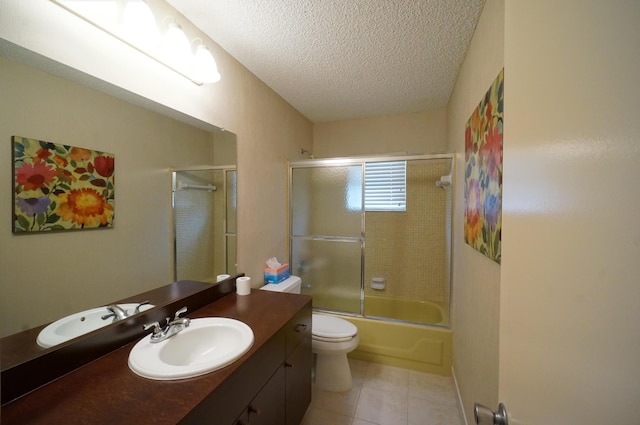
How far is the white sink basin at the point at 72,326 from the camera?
0.82 metres

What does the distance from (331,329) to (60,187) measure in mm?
1789

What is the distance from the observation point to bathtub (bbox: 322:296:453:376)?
82.1 inches

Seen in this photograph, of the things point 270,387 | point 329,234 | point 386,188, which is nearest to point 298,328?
point 270,387

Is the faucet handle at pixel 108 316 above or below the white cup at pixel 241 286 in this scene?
above

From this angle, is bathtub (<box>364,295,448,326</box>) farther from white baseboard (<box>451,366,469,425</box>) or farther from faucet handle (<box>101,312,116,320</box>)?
faucet handle (<box>101,312,116,320</box>)

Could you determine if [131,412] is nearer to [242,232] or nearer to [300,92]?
[242,232]

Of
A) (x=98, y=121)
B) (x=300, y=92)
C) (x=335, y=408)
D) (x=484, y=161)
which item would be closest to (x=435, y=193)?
(x=484, y=161)

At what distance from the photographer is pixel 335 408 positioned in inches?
67.2

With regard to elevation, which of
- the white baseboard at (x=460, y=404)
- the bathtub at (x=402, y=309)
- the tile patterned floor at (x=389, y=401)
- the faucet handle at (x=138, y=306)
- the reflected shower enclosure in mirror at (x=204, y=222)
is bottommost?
the tile patterned floor at (x=389, y=401)

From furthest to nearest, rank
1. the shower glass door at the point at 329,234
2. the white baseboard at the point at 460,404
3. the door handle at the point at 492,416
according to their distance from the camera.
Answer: the shower glass door at the point at 329,234, the white baseboard at the point at 460,404, the door handle at the point at 492,416

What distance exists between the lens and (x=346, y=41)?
1576 millimetres

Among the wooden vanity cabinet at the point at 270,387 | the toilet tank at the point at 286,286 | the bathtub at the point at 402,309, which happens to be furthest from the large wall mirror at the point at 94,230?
the bathtub at the point at 402,309

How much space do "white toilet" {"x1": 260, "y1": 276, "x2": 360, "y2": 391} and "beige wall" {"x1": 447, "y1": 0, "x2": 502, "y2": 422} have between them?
78 centimetres

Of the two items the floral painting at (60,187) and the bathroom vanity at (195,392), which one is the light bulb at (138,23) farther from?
the bathroom vanity at (195,392)
